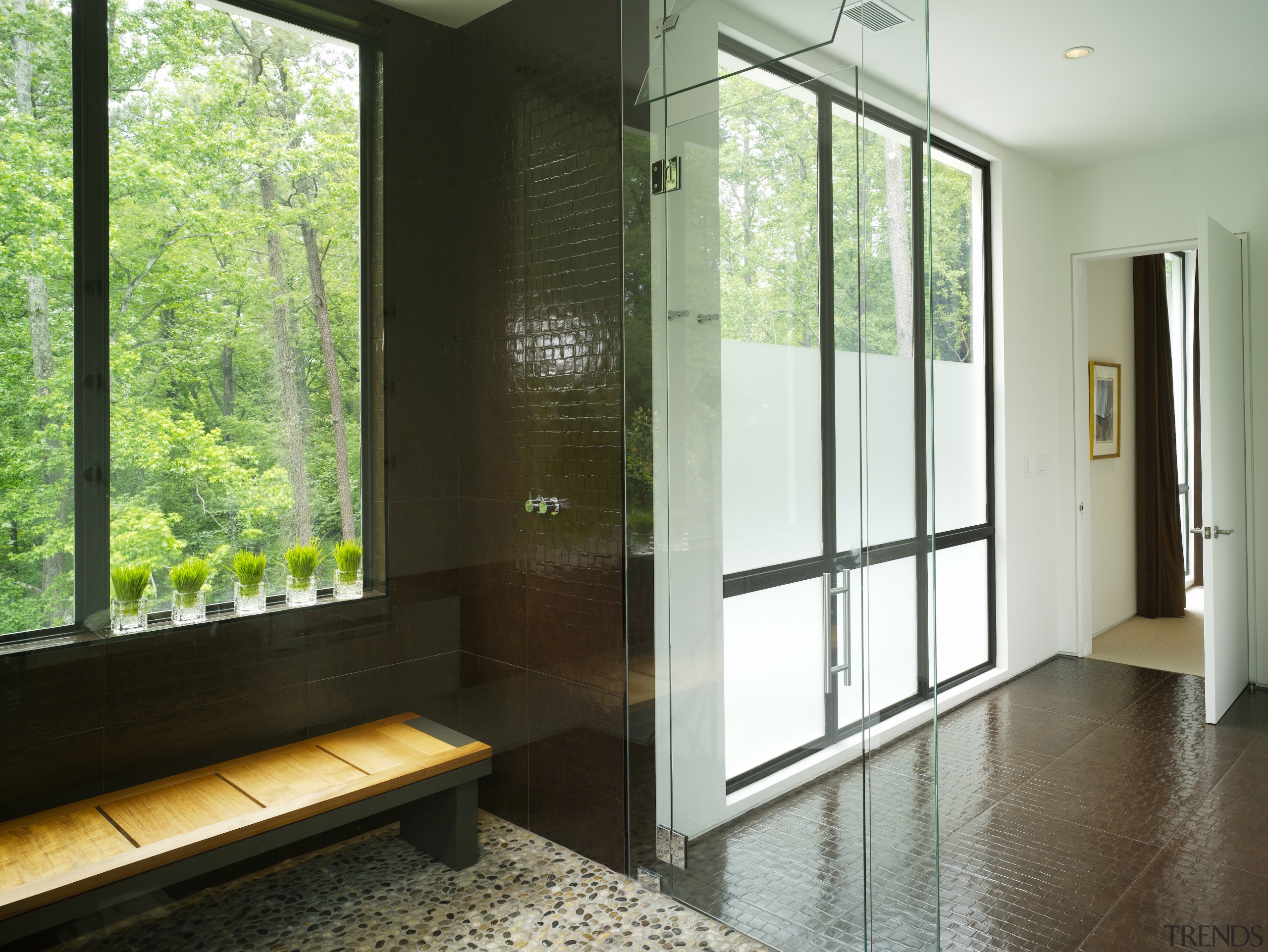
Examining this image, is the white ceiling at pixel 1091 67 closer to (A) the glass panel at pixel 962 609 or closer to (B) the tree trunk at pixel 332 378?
(B) the tree trunk at pixel 332 378

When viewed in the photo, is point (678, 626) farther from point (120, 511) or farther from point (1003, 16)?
point (1003, 16)

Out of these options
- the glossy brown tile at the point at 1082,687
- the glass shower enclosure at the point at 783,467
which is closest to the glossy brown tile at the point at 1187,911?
the glass shower enclosure at the point at 783,467

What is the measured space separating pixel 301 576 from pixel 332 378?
25.1 inches

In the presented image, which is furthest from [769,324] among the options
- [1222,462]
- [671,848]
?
[1222,462]

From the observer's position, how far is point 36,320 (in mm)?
2160

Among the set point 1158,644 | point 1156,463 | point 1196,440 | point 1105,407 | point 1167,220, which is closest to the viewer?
point 1167,220

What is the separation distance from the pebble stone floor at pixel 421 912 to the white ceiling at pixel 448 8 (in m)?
2.71

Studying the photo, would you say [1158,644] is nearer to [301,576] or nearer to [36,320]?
[301,576]

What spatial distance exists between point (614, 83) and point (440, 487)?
55.8 inches

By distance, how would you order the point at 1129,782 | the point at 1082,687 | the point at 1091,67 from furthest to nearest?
the point at 1082,687 → the point at 1091,67 → the point at 1129,782

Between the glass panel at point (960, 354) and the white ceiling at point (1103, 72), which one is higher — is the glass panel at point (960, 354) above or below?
below

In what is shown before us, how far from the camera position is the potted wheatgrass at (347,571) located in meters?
2.73

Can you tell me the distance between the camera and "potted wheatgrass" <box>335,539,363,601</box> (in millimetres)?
2732

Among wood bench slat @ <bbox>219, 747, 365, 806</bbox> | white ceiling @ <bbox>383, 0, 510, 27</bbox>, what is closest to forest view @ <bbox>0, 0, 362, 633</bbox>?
white ceiling @ <bbox>383, 0, 510, 27</bbox>
